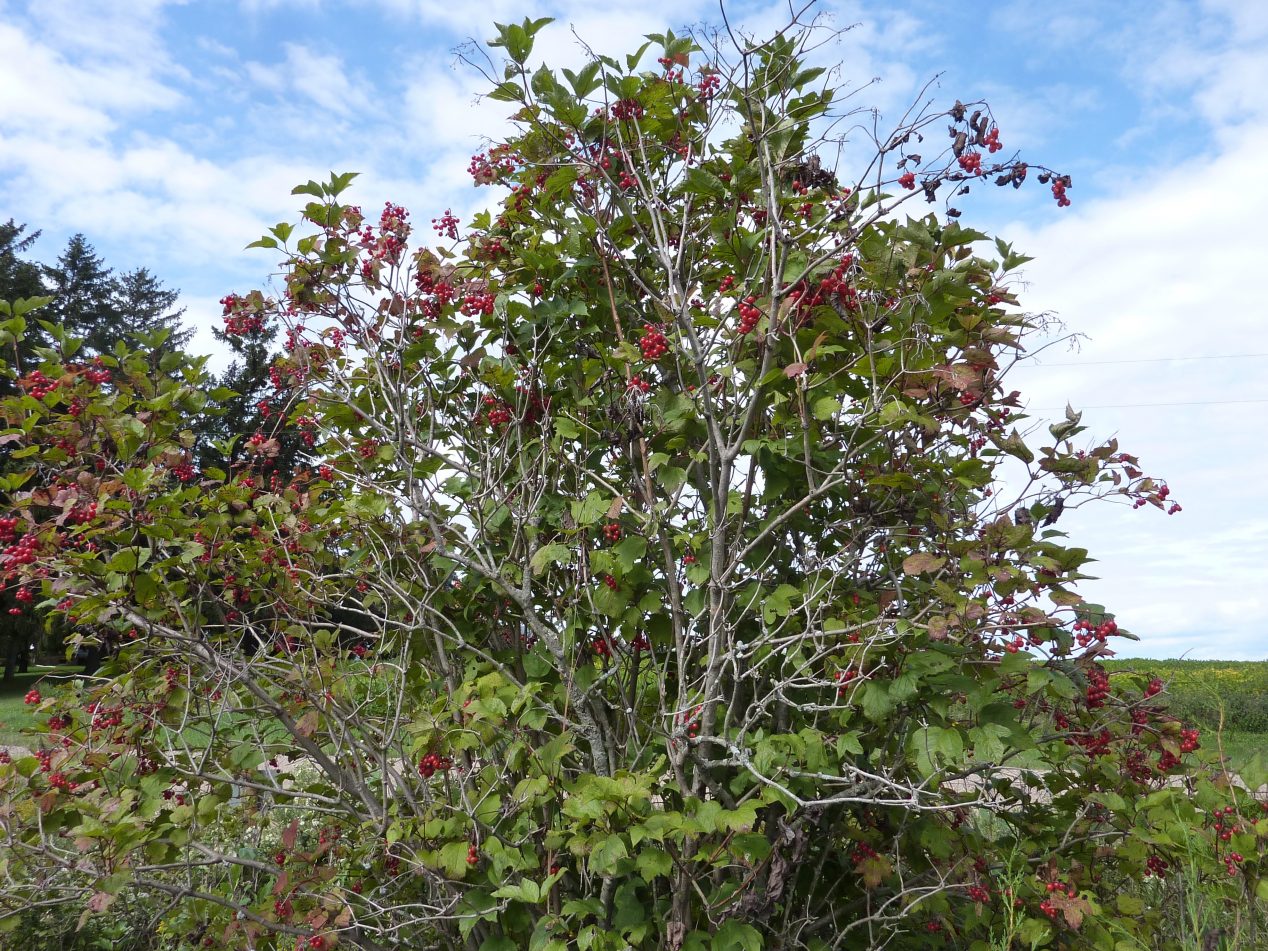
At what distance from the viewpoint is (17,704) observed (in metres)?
18.9

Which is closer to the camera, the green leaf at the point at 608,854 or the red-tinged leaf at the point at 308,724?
the green leaf at the point at 608,854

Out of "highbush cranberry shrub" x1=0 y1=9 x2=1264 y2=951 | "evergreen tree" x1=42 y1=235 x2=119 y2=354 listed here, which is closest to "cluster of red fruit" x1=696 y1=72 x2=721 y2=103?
"highbush cranberry shrub" x1=0 y1=9 x2=1264 y2=951

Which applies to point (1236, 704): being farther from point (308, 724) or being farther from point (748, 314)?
point (308, 724)

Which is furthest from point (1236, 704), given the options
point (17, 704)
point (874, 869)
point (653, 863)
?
point (17, 704)

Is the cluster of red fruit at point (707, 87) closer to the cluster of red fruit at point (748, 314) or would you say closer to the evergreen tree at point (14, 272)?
the cluster of red fruit at point (748, 314)

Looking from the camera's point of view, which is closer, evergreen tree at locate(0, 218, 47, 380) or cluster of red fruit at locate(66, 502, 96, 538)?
cluster of red fruit at locate(66, 502, 96, 538)

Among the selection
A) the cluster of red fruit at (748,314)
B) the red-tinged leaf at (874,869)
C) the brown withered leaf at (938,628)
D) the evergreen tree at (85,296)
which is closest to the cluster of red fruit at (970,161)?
the cluster of red fruit at (748,314)

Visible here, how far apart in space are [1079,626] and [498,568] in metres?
2.03

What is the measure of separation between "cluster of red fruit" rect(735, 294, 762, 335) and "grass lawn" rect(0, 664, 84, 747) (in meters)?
2.73

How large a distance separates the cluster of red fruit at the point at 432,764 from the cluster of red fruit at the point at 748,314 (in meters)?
1.84

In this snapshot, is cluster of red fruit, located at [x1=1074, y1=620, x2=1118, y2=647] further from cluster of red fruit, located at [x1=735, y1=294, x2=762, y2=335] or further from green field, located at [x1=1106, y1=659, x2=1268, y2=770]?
green field, located at [x1=1106, y1=659, x2=1268, y2=770]

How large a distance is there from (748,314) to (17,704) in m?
21.5

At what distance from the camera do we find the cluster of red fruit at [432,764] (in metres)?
3.23

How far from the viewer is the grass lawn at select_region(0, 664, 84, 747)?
3517mm
